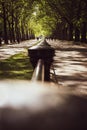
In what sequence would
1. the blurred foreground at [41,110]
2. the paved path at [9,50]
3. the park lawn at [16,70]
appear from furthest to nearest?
the paved path at [9,50] < the park lawn at [16,70] < the blurred foreground at [41,110]

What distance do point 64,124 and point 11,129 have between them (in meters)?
0.13

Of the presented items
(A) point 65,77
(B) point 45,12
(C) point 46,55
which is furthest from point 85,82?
(B) point 45,12

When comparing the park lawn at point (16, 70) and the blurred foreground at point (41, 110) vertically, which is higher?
the blurred foreground at point (41, 110)

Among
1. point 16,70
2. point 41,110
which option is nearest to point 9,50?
point 16,70

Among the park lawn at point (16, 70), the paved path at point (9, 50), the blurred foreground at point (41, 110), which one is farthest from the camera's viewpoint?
the paved path at point (9, 50)

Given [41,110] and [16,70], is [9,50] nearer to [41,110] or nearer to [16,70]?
[16,70]

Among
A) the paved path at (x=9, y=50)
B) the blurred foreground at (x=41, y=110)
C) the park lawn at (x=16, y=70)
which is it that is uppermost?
the blurred foreground at (x=41, y=110)

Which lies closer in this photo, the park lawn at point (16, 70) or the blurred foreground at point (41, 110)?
the blurred foreground at point (41, 110)

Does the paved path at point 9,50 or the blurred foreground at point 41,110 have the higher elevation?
the blurred foreground at point 41,110

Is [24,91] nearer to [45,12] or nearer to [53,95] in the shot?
[53,95]

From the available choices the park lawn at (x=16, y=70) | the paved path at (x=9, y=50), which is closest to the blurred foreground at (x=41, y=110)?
the park lawn at (x=16, y=70)

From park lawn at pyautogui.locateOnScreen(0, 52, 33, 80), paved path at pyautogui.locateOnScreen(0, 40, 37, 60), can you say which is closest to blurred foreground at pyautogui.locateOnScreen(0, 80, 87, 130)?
park lawn at pyautogui.locateOnScreen(0, 52, 33, 80)

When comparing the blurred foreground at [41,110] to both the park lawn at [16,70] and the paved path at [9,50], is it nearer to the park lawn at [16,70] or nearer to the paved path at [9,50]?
the park lawn at [16,70]

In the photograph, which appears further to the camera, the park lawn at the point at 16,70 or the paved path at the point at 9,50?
the paved path at the point at 9,50
